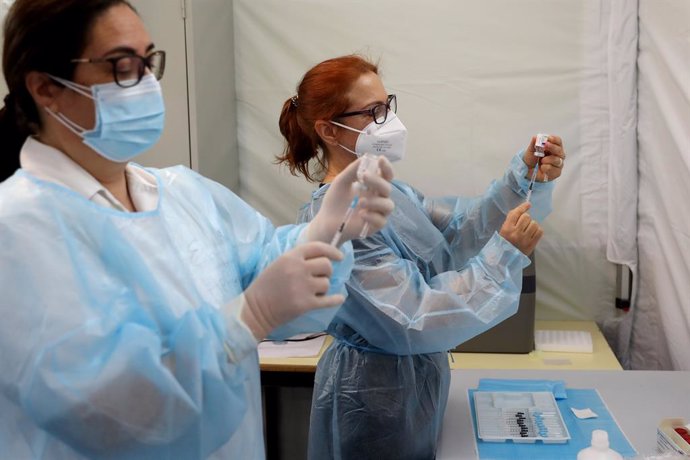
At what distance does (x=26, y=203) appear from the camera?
3.03 ft

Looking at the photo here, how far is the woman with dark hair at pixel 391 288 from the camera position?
146 cm

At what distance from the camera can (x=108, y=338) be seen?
88cm

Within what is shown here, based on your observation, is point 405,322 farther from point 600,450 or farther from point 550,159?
point 550,159

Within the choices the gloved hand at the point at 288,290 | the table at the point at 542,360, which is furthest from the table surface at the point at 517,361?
the gloved hand at the point at 288,290

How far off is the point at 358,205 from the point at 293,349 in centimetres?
128

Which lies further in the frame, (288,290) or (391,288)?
(391,288)

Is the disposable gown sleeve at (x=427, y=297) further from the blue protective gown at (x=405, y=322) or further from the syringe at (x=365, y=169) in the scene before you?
the syringe at (x=365, y=169)

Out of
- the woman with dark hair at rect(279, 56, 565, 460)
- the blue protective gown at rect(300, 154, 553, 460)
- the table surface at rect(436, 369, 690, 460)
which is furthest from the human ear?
the table surface at rect(436, 369, 690, 460)

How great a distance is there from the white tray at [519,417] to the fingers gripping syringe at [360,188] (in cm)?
68

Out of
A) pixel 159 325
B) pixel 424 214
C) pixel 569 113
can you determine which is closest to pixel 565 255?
pixel 569 113

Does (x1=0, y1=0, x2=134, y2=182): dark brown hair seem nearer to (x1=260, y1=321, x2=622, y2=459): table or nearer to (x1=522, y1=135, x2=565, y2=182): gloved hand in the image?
(x1=522, y1=135, x2=565, y2=182): gloved hand

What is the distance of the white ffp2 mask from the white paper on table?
83cm

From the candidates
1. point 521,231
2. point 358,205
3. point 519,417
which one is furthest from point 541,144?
point 358,205

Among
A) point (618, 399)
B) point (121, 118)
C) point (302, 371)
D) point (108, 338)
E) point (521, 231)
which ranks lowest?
point (302, 371)
